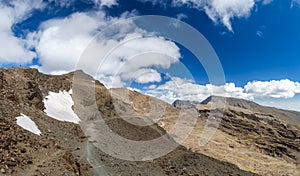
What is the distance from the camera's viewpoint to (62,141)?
3453cm

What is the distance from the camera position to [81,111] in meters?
56.2

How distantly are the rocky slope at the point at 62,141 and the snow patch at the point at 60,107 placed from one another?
95 cm

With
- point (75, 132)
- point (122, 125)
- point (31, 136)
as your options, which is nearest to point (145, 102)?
point (122, 125)

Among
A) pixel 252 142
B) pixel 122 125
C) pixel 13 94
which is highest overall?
pixel 13 94

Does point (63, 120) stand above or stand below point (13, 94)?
below

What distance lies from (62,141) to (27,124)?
14.5 feet

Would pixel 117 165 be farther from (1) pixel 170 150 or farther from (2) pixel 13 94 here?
(1) pixel 170 150

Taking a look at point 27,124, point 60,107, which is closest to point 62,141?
point 27,124

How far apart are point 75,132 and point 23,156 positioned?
61.8 ft

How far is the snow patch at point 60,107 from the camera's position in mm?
46781

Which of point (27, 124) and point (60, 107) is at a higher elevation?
point (60, 107)

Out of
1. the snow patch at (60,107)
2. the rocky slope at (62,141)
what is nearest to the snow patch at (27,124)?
the rocky slope at (62,141)

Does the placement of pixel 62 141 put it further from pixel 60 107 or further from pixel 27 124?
pixel 60 107

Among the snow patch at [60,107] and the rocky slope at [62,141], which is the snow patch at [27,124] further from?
the snow patch at [60,107]
